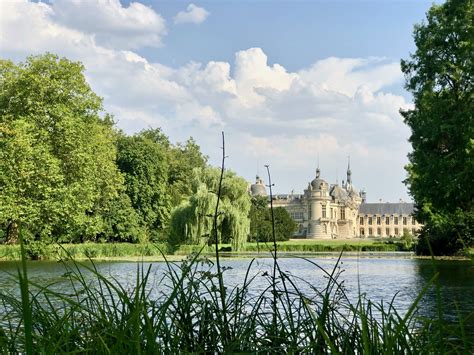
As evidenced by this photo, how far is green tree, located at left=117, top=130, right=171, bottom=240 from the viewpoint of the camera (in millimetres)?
44812

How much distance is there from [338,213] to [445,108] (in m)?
108

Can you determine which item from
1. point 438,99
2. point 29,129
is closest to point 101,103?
point 29,129

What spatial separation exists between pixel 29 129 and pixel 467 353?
28313mm

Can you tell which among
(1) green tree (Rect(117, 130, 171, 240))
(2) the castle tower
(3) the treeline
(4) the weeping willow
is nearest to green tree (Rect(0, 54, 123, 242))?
(3) the treeline

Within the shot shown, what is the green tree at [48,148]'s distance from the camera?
92.0 ft

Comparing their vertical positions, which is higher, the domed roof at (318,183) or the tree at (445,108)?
the domed roof at (318,183)

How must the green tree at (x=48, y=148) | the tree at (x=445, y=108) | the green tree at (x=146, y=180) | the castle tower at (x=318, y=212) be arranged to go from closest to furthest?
the tree at (x=445, y=108), the green tree at (x=48, y=148), the green tree at (x=146, y=180), the castle tower at (x=318, y=212)

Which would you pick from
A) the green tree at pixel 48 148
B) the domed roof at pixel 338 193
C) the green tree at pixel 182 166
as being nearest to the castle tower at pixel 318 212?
the domed roof at pixel 338 193

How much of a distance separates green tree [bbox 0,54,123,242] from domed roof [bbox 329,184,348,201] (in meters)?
103

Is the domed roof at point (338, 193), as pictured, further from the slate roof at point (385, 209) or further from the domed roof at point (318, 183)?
the domed roof at point (318, 183)

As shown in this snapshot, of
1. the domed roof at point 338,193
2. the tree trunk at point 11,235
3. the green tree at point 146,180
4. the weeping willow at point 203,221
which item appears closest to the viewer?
the tree trunk at point 11,235

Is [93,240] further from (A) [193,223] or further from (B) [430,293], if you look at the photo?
(B) [430,293]

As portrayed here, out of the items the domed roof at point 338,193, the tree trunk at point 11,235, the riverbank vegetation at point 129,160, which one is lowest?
the tree trunk at point 11,235

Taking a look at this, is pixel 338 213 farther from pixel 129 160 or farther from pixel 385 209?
pixel 129 160
